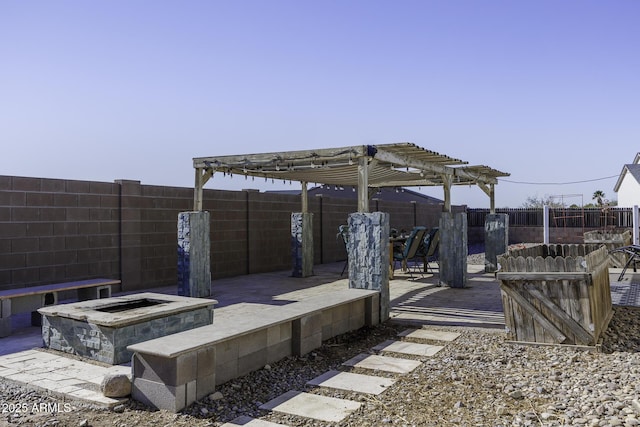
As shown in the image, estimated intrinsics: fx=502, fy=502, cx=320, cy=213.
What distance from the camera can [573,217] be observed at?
18125 mm

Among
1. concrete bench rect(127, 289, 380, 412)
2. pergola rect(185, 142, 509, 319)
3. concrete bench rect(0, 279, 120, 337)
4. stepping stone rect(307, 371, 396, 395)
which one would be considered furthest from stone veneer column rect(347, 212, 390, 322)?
concrete bench rect(0, 279, 120, 337)

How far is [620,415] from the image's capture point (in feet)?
10.3

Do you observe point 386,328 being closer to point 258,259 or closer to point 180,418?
point 180,418

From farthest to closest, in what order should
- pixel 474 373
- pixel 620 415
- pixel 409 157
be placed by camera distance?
pixel 409 157 → pixel 474 373 → pixel 620 415

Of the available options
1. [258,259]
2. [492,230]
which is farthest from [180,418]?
[492,230]

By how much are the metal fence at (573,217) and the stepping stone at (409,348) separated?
1254 cm

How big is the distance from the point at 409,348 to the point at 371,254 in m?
1.59

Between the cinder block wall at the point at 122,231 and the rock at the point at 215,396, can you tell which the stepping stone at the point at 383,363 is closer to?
the rock at the point at 215,396

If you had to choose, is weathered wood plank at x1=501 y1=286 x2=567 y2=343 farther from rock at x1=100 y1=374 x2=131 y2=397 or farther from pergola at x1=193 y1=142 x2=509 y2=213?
rock at x1=100 y1=374 x2=131 y2=397

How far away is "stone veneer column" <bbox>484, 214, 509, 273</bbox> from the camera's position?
11.8 metres

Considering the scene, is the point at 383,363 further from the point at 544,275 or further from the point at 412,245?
the point at 412,245

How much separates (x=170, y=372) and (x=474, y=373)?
8.08 feet

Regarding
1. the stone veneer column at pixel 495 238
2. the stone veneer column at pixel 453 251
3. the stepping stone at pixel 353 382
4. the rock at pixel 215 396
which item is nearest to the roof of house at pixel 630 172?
the stone veneer column at pixel 495 238

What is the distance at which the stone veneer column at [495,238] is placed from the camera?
11781mm
